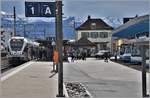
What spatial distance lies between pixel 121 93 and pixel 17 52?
35354 mm

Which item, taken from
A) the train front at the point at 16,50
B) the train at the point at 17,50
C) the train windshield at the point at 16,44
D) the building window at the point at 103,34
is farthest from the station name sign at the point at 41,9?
the building window at the point at 103,34

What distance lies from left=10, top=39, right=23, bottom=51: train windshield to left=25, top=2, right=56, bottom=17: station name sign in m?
34.1

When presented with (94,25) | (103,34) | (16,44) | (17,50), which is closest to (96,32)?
(103,34)

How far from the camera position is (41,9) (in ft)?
55.3

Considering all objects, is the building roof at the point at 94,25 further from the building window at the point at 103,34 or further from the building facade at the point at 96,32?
the building window at the point at 103,34

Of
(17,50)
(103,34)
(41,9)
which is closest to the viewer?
(41,9)

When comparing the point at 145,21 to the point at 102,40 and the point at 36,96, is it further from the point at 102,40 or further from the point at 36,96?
the point at 102,40

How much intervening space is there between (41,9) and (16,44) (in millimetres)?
35307

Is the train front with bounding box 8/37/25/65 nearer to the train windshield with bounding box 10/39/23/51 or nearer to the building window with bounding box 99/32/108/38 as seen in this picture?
the train windshield with bounding box 10/39/23/51

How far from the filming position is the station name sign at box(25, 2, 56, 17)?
16750 mm

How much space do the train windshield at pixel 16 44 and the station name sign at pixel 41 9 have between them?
112 feet

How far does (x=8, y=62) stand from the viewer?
161 ft

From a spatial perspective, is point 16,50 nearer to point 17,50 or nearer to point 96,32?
point 17,50

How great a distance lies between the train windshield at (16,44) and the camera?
169 feet
